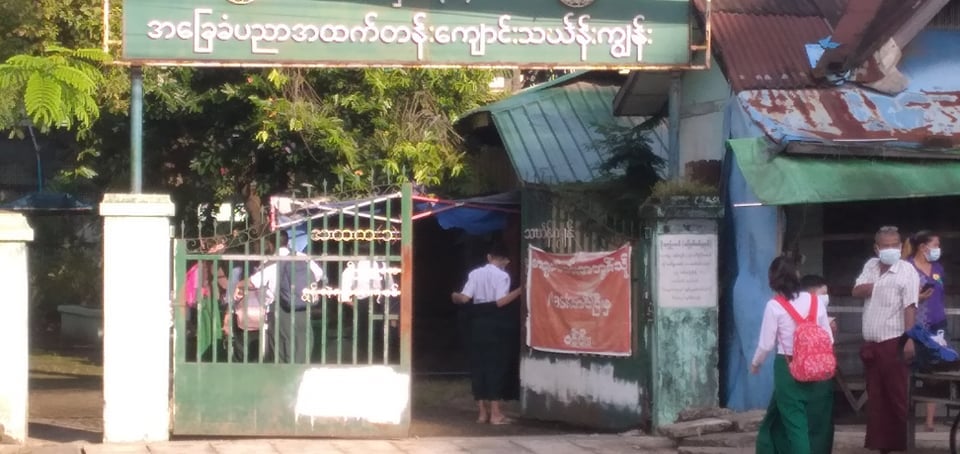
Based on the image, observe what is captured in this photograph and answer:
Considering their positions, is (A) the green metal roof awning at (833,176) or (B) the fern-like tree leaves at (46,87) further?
(A) the green metal roof awning at (833,176)

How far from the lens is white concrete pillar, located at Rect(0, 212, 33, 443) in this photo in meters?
10.5

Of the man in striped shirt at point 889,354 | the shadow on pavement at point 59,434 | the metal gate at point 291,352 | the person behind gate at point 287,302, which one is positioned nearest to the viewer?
the man in striped shirt at point 889,354

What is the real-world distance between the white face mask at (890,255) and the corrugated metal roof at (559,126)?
4.28 metres

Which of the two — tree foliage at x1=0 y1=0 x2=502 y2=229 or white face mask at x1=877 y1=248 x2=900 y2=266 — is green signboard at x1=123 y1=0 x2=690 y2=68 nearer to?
white face mask at x1=877 y1=248 x2=900 y2=266

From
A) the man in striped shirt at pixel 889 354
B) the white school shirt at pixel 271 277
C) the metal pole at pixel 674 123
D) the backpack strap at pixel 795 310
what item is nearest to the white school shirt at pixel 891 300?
the man in striped shirt at pixel 889 354

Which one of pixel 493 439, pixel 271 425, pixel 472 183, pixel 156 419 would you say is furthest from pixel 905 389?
pixel 472 183

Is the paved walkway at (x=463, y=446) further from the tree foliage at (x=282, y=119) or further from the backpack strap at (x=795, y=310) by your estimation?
the tree foliage at (x=282, y=119)

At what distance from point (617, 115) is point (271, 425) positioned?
5.76 metres

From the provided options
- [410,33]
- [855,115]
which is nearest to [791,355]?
[855,115]

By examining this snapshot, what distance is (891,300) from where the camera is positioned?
9.63 metres

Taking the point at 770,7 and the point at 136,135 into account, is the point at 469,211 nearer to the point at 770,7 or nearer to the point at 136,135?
the point at 770,7

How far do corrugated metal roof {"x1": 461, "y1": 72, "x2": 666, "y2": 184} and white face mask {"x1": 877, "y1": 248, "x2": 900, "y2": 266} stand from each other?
4285 millimetres

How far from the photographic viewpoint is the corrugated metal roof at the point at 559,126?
14.6 meters

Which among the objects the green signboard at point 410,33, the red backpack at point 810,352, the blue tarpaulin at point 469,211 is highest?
the green signboard at point 410,33
